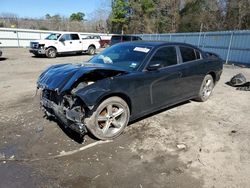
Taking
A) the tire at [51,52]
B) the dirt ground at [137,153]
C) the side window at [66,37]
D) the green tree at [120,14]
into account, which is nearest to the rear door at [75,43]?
the side window at [66,37]

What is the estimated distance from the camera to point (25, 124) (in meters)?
4.99

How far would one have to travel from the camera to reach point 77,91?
3828mm

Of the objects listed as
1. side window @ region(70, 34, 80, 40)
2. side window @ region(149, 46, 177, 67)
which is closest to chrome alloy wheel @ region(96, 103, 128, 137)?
side window @ region(149, 46, 177, 67)

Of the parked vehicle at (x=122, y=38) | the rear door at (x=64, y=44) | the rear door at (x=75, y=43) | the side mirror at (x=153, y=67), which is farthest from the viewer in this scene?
the rear door at (x=75, y=43)

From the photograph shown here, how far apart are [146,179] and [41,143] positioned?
6.41 feet

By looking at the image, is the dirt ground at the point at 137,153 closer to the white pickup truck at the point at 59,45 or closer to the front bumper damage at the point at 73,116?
the front bumper damage at the point at 73,116

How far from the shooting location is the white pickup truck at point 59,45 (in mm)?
17844

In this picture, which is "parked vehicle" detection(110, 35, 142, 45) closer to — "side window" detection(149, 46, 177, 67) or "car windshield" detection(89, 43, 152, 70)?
"car windshield" detection(89, 43, 152, 70)

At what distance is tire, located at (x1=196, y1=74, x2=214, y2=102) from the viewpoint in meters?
6.48

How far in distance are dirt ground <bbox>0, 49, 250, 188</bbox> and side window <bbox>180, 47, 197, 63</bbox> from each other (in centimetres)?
124

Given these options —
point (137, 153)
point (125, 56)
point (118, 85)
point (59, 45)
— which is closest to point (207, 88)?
point (125, 56)

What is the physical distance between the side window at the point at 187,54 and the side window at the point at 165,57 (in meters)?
0.32

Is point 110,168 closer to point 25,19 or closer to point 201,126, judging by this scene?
point 201,126

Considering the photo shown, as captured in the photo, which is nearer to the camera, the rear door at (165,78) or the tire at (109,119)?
the tire at (109,119)
